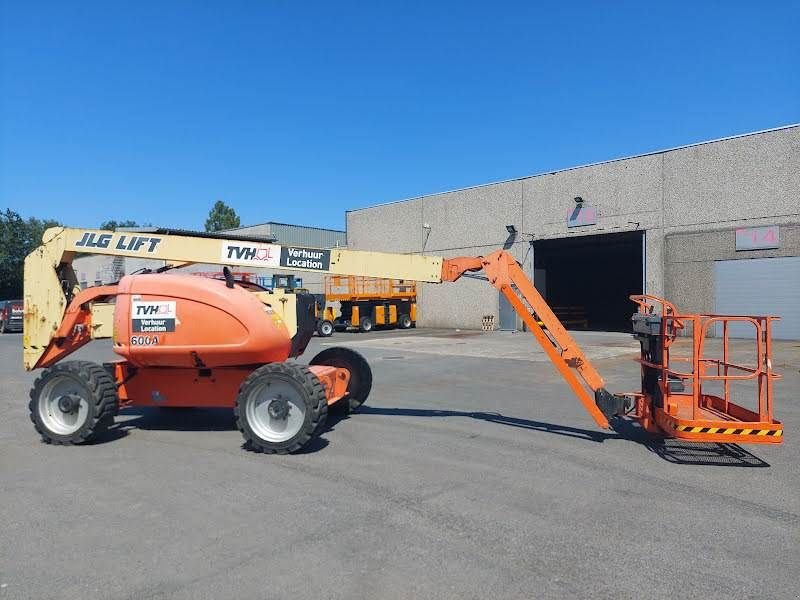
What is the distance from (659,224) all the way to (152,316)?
73.0 ft

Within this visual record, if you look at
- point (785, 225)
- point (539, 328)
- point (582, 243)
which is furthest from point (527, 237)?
point (539, 328)

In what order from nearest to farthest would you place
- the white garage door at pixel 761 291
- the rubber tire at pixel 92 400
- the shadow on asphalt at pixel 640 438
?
the shadow on asphalt at pixel 640 438, the rubber tire at pixel 92 400, the white garage door at pixel 761 291

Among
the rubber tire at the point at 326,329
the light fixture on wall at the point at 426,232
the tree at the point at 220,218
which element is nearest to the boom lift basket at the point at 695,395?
the rubber tire at the point at 326,329

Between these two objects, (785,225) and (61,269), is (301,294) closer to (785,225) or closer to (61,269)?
(61,269)

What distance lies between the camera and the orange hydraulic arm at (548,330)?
24.8ft

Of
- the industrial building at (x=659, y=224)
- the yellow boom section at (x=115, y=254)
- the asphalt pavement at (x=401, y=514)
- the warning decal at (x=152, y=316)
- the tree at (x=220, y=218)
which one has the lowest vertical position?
the asphalt pavement at (x=401, y=514)

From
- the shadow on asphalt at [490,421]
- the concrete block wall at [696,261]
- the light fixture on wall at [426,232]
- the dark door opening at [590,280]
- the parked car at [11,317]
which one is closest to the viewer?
the shadow on asphalt at [490,421]

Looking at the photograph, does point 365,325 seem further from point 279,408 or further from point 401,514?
point 401,514

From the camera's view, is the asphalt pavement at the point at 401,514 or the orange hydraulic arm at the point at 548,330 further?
the orange hydraulic arm at the point at 548,330

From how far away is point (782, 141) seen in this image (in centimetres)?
2191

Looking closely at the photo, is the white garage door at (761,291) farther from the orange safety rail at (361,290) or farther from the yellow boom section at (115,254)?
the yellow boom section at (115,254)

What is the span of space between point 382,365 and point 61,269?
9.10 m

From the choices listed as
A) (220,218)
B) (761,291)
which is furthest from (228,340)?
(220,218)

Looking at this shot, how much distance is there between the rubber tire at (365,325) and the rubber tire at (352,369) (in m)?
21.6
